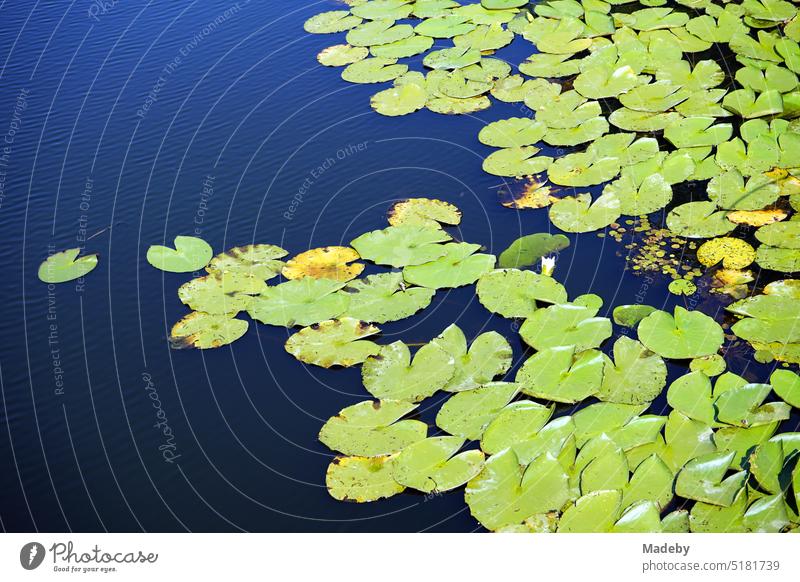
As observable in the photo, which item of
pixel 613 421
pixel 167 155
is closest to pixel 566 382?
pixel 613 421

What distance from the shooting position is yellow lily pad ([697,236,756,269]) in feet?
15.8

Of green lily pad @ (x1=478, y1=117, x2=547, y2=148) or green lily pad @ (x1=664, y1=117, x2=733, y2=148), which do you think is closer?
green lily pad @ (x1=664, y1=117, x2=733, y2=148)

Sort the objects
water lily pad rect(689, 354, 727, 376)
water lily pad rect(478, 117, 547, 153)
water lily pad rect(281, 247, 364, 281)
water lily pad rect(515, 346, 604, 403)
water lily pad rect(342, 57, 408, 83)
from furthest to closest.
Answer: water lily pad rect(342, 57, 408, 83)
water lily pad rect(478, 117, 547, 153)
water lily pad rect(281, 247, 364, 281)
water lily pad rect(689, 354, 727, 376)
water lily pad rect(515, 346, 604, 403)

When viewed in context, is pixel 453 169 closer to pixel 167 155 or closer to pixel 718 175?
pixel 718 175

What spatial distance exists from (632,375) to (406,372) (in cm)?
125

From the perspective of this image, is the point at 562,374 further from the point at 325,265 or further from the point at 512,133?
the point at 512,133

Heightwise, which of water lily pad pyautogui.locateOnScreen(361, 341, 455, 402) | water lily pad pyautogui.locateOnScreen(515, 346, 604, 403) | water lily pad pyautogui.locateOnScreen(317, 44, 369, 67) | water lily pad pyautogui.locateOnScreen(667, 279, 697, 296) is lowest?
water lily pad pyautogui.locateOnScreen(667, 279, 697, 296)

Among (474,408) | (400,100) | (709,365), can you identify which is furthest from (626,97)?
(474,408)

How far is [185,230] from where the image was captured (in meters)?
5.61

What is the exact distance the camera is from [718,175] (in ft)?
17.8

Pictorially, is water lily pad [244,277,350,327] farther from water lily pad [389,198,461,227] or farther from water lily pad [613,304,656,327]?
water lily pad [613,304,656,327]

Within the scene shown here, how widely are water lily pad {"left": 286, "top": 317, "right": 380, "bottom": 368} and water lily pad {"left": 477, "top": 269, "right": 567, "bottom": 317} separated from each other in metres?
0.76

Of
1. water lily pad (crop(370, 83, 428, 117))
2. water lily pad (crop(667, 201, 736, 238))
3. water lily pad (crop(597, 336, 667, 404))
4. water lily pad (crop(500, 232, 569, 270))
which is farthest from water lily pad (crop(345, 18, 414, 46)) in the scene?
water lily pad (crop(597, 336, 667, 404))

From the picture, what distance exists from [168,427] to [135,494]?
461 mm
